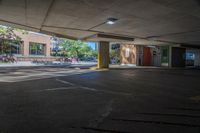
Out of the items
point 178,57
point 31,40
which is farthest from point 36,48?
point 178,57

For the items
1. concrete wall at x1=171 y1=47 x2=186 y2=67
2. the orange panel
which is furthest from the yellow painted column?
the orange panel

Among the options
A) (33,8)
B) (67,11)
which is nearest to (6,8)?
(33,8)

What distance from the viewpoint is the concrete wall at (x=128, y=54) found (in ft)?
111

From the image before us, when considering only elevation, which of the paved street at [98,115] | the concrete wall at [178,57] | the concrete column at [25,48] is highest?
the concrete column at [25,48]

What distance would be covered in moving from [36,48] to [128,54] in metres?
19.3

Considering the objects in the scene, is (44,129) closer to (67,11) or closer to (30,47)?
(67,11)

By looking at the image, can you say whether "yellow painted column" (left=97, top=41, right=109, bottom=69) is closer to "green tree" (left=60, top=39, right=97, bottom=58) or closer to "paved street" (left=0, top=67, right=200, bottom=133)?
"paved street" (left=0, top=67, right=200, bottom=133)

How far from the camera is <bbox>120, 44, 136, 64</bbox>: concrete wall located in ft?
111

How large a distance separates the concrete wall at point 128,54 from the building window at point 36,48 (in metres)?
17.5

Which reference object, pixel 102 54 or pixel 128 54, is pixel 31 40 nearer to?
pixel 128 54

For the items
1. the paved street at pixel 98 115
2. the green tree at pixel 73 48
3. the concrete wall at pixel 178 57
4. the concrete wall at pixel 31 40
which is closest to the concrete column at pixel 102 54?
the concrete wall at pixel 178 57

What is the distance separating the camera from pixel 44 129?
383 centimetres

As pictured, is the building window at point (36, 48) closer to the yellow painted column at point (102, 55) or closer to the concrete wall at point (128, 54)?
the concrete wall at point (128, 54)

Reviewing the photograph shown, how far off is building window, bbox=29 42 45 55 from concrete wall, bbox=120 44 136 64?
17529 mm
